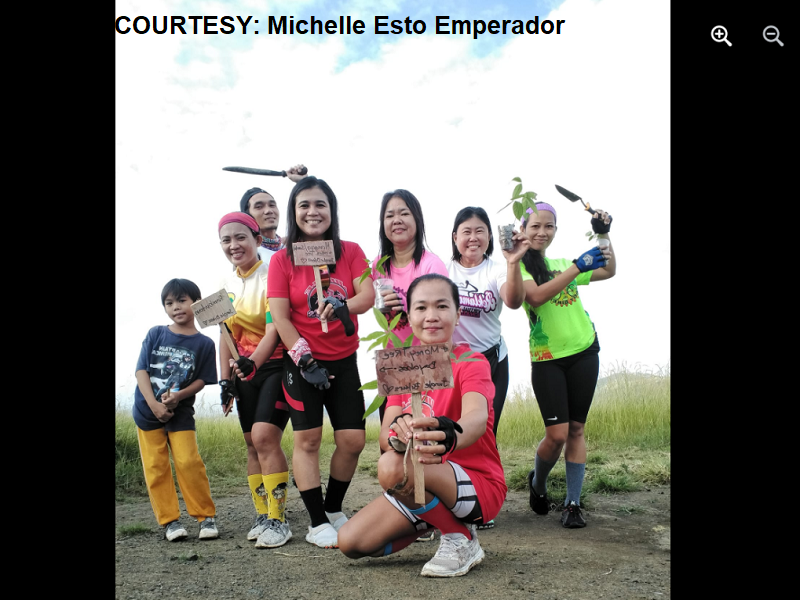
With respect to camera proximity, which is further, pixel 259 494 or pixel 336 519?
pixel 259 494

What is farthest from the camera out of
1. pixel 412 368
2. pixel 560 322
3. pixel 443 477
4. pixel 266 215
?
pixel 266 215

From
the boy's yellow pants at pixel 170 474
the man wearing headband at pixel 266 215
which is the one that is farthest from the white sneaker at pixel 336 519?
the man wearing headband at pixel 266 215

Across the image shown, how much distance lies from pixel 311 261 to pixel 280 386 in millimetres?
811

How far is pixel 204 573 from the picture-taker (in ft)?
10.6

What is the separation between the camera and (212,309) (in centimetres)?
374

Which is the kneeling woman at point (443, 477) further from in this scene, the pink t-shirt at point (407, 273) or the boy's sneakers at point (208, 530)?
the boy's sneakers at point (208, 530)

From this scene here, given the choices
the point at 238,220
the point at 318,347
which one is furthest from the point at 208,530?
the point at 238,220

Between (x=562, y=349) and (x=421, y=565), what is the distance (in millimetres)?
1624

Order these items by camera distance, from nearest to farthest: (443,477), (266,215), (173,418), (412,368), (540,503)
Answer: (412,368) < (443,477) < (173,418) < (540,503) < (266,215)

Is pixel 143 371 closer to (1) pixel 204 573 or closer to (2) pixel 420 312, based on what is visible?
(1) pixel 204 573

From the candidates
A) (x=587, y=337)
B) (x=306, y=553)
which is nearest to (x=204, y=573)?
(x=306, y=553)

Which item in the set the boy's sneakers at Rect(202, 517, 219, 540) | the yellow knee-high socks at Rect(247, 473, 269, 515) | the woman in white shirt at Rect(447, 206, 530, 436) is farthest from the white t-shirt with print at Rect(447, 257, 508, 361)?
the boy's sneakers at Rect(202, 517, 219, 540)

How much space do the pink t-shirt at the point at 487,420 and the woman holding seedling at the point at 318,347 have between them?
69 cm

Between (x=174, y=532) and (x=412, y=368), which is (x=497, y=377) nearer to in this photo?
(x=412, y=368)
